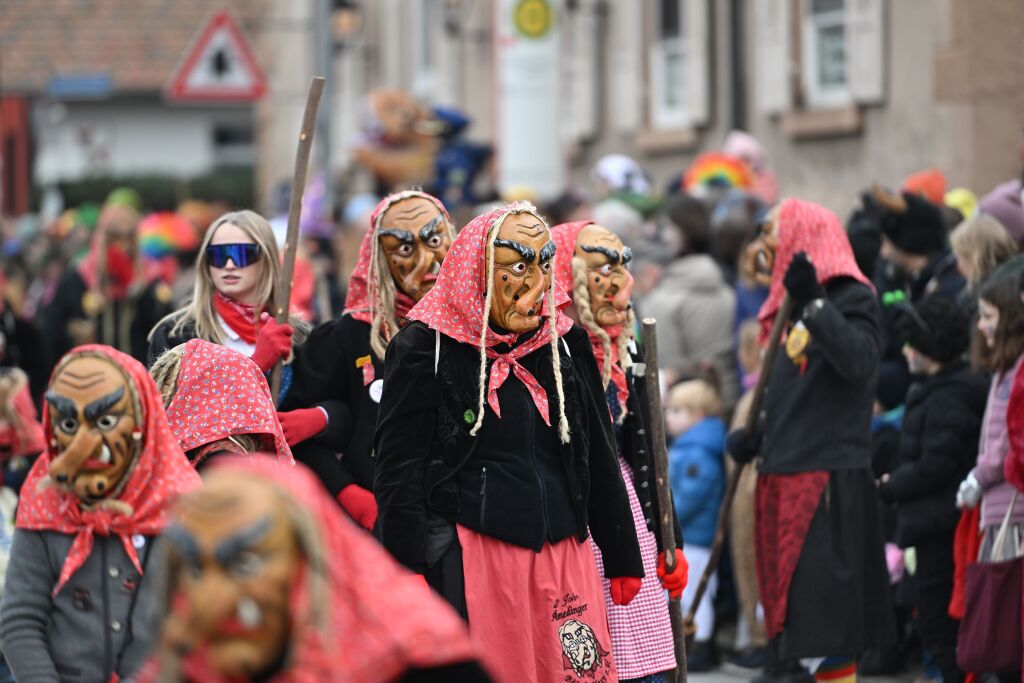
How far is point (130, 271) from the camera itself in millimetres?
10969

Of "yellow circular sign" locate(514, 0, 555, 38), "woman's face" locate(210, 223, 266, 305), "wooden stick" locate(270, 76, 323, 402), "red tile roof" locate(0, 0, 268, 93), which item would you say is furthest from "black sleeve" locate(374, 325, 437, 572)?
"red tile roof" locate(0, 0, 268, 93)

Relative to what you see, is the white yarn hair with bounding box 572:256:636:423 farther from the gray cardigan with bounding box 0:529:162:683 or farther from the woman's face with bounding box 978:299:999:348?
the gray cardigan with bounding box 0:529:162:683

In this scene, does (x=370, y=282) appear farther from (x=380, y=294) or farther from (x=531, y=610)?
(x=531, y=610)

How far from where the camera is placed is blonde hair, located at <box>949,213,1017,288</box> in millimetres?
7691

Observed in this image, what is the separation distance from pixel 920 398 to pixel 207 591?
5.10 meters

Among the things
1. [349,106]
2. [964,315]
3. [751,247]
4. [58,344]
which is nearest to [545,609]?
[751,247]

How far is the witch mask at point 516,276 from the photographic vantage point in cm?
516

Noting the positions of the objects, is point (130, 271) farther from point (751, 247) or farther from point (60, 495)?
point (60, 495)

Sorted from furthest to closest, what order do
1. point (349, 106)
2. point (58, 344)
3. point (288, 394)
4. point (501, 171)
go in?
point (349, 106), point (501, 171), point (58, 344), point (288, 394)

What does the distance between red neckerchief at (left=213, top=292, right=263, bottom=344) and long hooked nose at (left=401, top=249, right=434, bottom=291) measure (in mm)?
576

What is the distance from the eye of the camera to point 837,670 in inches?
278

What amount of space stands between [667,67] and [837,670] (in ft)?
36.8

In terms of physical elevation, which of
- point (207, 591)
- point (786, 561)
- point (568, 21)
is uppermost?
point (568, 21)

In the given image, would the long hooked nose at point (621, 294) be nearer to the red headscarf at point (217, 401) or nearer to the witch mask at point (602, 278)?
the witch mask at point (602, 278)
